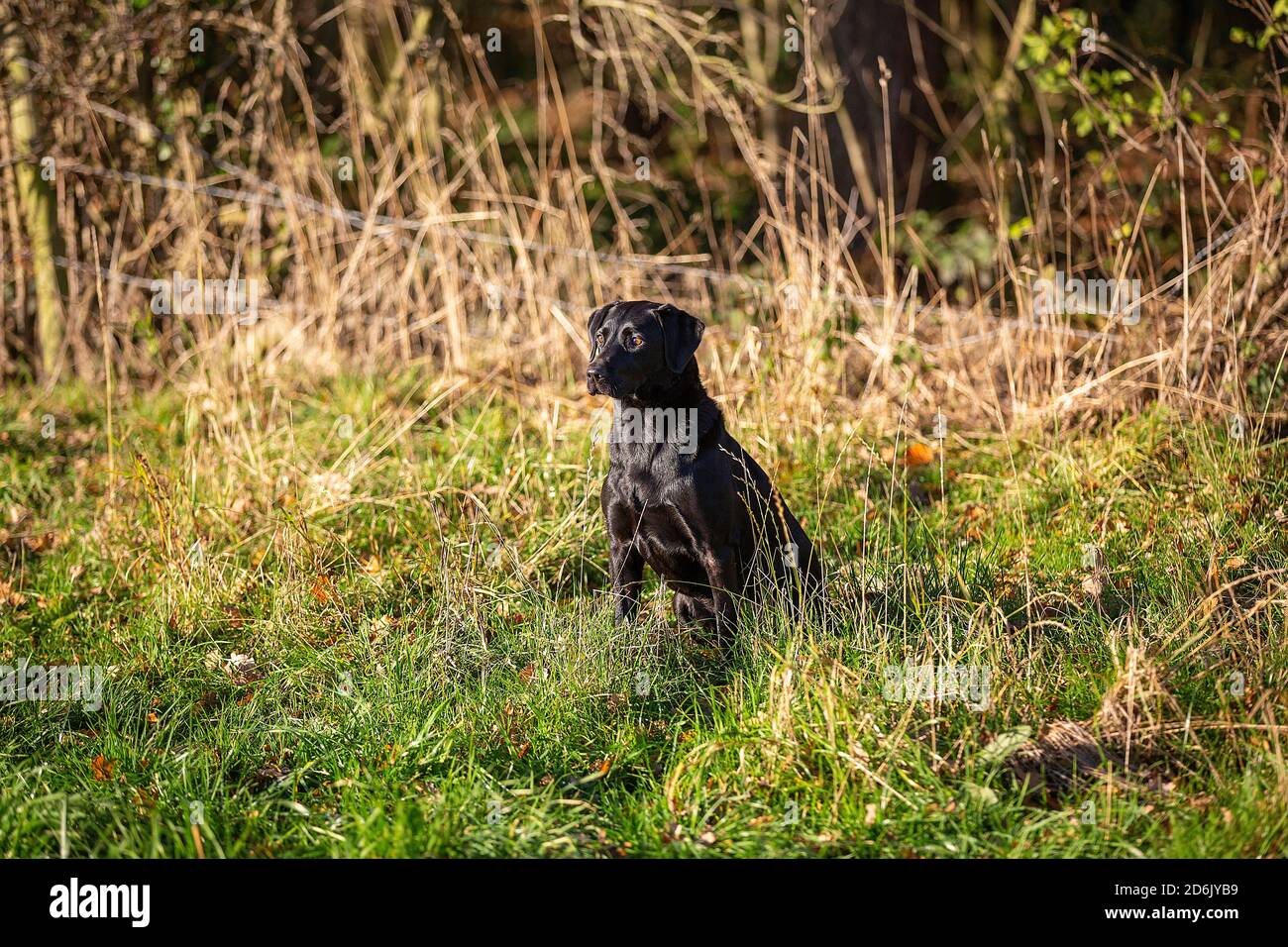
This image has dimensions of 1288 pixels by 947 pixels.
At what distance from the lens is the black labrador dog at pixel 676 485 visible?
376 cm

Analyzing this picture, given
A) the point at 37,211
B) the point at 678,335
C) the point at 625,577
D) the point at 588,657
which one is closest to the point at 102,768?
the point at 588,657

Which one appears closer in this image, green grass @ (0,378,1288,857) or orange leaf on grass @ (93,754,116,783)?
green grass @ (0,378,1288,857)

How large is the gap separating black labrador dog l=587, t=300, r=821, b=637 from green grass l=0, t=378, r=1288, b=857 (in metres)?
0.21

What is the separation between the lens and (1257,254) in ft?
16.9

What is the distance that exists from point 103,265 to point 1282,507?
6614mm

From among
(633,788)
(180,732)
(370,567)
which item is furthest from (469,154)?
(633,788)

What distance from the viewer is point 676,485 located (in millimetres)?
3770

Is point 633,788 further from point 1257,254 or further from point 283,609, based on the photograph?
point 1257,254

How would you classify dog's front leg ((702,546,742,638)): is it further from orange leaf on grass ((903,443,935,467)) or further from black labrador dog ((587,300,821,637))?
orange leaf on grass ((903,443,935,467))

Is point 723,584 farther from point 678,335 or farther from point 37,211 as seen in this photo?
point 37,211

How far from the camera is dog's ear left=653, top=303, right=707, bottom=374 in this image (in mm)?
3762

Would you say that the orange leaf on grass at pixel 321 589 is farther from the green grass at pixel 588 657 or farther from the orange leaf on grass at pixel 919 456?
the orange leaf on grass at pixel 919 456

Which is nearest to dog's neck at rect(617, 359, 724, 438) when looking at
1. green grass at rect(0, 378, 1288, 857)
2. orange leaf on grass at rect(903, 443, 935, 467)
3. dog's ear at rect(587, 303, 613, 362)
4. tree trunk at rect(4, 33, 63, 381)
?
dog's ear at rect(587, 303, 613, 362)
